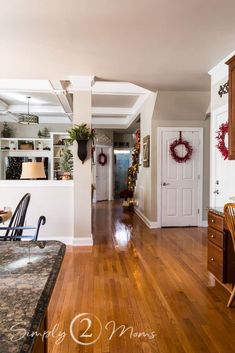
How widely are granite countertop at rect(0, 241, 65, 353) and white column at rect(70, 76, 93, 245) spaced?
3255 millimetres

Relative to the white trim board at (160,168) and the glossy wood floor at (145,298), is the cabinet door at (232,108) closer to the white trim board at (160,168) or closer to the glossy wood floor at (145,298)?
the glossy wood floor at (145,298)

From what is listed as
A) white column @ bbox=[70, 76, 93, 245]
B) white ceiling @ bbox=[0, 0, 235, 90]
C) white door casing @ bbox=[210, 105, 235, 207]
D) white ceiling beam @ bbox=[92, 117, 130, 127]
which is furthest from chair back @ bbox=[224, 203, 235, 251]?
white ceiling beam @ bbox=[92, 117, 130, 127]

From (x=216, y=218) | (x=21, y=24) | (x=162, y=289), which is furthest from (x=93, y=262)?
(x=21, y=24)

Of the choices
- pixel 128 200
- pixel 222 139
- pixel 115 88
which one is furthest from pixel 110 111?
pixel 222 139

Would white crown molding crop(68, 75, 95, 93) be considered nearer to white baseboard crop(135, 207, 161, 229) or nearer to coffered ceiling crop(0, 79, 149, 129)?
coffered ceiling crop(0, 79, 149, 129)

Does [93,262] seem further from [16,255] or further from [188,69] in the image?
[188,69]

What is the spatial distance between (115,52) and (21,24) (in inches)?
45.7

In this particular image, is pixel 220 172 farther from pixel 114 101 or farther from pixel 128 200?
pixel 128 200

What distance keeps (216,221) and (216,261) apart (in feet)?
1.38

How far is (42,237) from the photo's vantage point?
479 centimetres

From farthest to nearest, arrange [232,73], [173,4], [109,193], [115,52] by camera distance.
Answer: [109,193], [115,52], [232,73], [173,4]

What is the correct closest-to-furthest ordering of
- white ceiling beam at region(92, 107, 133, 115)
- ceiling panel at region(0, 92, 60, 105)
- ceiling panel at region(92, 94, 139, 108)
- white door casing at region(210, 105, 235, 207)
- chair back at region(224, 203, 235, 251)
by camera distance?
chair back at region(224, 203, 235, 251) → white door casing at region(210, 105, 235, 207) → ceiling panel at region(0, 92, 60, 105) → ceiling panel at region(92, 94, 139, 108) → white ceiling beam at region(92, 107, 133, 115)

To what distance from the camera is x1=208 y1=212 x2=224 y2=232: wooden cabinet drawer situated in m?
2.88

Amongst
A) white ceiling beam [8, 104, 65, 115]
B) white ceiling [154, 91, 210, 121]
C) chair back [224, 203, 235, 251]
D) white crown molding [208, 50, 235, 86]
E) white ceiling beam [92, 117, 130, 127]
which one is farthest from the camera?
white ceiling beam [92, 117, 130, 127]
